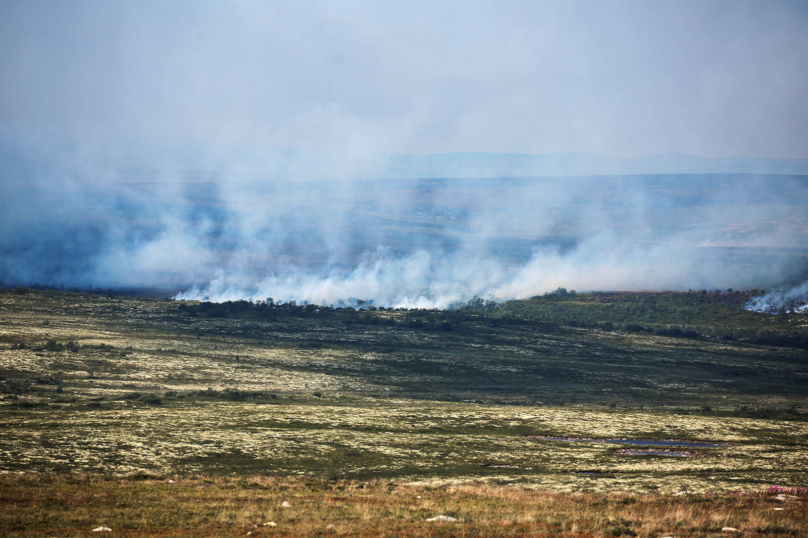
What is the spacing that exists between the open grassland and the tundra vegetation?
15.8 inches

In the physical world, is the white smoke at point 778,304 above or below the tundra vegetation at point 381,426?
above

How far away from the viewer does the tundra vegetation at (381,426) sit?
95.4 feet

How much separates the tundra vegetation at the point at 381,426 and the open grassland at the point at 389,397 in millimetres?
402

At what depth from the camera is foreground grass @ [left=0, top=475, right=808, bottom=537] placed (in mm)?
25656

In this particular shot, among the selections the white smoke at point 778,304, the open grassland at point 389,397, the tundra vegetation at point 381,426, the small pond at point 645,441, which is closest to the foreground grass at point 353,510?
the tundra vegetation at point 381,426

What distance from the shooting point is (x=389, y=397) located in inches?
3600

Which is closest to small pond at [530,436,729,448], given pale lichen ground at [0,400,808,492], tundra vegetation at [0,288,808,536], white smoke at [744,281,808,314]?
tundra vegetation at [0,288,808,536]

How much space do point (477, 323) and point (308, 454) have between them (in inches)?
4877

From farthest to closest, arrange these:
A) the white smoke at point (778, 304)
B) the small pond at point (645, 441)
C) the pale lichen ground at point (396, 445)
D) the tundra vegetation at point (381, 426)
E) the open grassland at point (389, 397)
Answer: the white smoke at point (778, 304) → the small pond at point (645, 441) → the open grassland at point (389, 397) → the pale lichen ground at point (396, 445) → the tundra vegetation at point (381, 426)

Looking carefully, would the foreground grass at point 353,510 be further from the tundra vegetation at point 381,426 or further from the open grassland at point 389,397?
the open grassland at point 389,397

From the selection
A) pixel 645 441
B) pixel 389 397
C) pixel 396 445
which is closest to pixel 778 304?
pixel 389 397

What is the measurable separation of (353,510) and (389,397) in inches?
2439

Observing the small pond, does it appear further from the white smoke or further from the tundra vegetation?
the white smoke

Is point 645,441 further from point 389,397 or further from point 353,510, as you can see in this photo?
point 353,510
